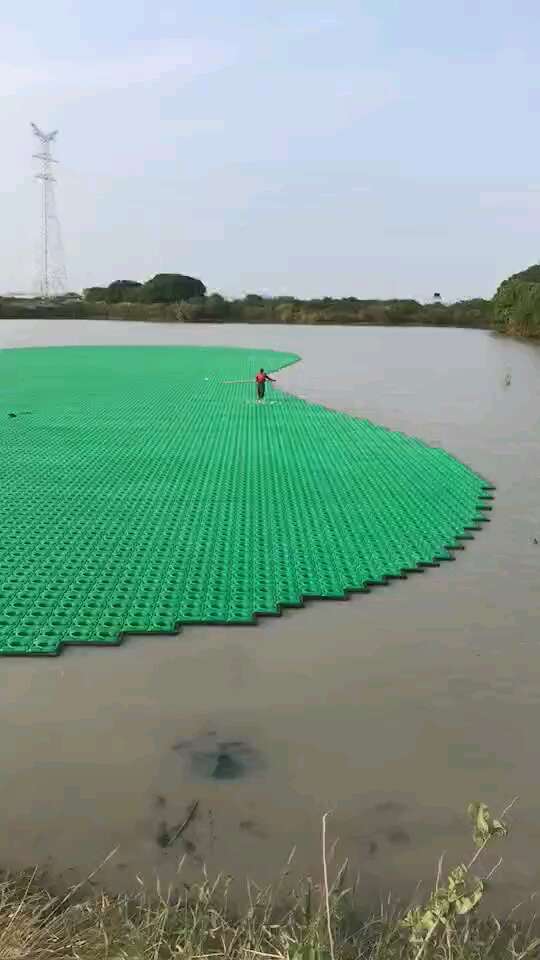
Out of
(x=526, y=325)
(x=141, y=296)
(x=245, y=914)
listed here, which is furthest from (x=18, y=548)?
(x=141, y=296)

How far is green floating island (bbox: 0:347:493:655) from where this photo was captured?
3744 mm

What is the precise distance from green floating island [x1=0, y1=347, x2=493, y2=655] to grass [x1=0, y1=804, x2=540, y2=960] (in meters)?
1.44

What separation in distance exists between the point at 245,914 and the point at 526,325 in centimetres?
2932

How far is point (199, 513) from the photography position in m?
5.15

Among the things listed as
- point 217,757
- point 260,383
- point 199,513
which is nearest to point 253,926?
point 217,757

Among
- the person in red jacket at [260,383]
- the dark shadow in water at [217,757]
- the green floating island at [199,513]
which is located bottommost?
the dark shadow in water at [217,757]

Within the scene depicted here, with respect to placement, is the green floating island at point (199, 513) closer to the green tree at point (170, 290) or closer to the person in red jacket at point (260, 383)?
the person in red jacket at point (260, 383)

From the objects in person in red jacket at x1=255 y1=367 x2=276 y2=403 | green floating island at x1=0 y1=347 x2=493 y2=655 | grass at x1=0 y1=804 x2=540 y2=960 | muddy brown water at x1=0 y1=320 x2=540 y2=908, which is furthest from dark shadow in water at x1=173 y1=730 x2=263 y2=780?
person in red jacket at x1=255 y1=367 x2=276 y2=403

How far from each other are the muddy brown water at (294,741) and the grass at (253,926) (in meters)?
0.11

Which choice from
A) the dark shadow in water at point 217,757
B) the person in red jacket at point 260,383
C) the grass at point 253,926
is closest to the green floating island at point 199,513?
the person in red jacket at point 260,383

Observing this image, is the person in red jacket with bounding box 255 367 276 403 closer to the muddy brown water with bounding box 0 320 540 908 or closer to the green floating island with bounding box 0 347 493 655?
the green floating island with bounding box 0 347 493 655

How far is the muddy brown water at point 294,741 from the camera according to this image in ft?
7.24

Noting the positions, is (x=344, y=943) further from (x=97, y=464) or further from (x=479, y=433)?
(x=479, y=433)

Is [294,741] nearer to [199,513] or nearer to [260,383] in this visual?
[199,513]
